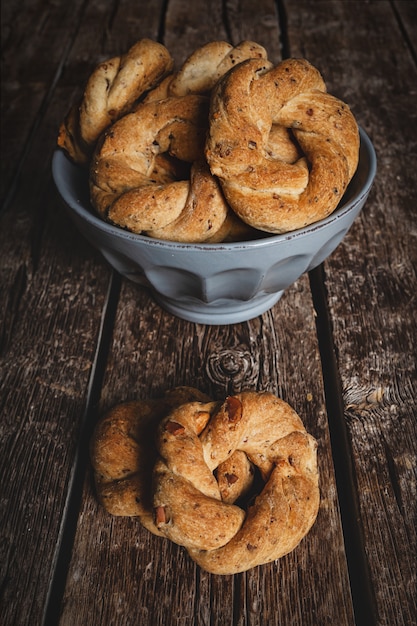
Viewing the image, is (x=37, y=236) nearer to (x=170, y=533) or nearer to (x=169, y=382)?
→ (x=169, y=382)

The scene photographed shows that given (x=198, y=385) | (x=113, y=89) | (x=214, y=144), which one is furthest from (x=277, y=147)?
(x=198, y=385)

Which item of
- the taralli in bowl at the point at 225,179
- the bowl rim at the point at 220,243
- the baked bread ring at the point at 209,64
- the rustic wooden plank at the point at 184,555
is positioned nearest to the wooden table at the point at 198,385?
the rustic wooden plank at the point at 184,555

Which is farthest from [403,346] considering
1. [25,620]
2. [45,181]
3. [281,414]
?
[45,181]

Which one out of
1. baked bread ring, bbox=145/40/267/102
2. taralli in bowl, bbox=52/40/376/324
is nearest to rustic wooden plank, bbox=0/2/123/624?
taralli in bowl, bbox=52/40/376/324

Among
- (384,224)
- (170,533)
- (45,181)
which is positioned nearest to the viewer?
(170,533)

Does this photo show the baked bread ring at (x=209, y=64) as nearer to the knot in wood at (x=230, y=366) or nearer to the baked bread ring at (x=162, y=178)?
the baked bread ring at (x=162, y=178)

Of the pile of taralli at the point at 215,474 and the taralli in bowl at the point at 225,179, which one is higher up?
the taralli in bowl at the point at 225,179
